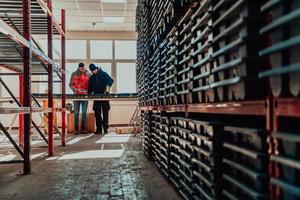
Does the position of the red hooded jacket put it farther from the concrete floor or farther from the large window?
the concrete floor

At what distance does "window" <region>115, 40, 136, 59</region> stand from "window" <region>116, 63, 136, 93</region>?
293mm

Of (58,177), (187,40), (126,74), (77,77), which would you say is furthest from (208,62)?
(126,74)

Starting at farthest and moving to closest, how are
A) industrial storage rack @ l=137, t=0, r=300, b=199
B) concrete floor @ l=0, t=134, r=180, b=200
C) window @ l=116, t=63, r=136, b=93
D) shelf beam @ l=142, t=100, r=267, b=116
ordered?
window @ l=116, t=63, r=136, b=93, concrete floor @ l=0, t=134, r=180, b=200, shelf beam @ l=142, t=100, r=267, b=116, industrial storage rack @ l=137, t=0, r=300, b=199

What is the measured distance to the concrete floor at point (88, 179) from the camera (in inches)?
106

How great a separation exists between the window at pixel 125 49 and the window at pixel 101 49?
261 millimetres

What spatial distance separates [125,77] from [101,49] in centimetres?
132

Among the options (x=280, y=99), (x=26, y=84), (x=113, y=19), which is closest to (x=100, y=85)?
(x=113, y=19)

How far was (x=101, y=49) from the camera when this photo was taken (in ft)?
43.0

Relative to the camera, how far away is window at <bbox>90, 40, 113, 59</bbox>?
13039mm

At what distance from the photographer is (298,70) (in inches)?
37.0

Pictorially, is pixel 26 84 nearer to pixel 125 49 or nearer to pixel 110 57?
pixel 110 57

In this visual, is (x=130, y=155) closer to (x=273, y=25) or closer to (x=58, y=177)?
(x=58, y=177)

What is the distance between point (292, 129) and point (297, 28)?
34cm

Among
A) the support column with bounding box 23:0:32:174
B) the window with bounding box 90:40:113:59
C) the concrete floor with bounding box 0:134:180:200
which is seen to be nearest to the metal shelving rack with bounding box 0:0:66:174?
the support column with bounding box 23:0:32:174
